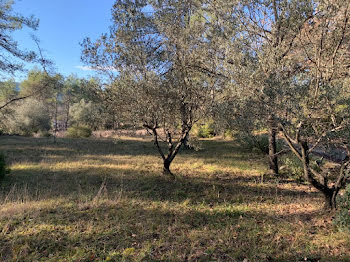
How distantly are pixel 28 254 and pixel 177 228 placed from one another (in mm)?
2491

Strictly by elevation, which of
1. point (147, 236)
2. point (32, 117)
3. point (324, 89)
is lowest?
point (147, 236)

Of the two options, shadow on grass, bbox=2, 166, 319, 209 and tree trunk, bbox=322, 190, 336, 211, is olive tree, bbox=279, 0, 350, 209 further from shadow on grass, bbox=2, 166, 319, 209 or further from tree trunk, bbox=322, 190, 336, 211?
shadow on grass, bbox=2, 166, 319, 209

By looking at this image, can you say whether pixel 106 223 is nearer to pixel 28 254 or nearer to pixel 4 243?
pixel 28 254

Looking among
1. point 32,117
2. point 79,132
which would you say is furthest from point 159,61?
point 32,117

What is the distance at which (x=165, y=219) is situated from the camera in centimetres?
457

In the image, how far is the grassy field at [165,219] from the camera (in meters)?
3.32

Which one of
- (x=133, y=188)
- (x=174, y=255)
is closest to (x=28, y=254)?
(x=174, y=255)

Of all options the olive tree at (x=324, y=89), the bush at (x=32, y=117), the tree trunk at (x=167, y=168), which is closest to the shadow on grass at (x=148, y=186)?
the tree trunk at (x=167, y=168)

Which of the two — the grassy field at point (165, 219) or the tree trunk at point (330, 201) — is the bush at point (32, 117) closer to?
the grassy field at point (165, 219)

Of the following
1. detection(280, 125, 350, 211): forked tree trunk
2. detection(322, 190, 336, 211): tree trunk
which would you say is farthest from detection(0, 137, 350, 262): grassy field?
detection(280, 125, 350, 211): forked tree trunk

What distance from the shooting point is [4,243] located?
11.5 feet

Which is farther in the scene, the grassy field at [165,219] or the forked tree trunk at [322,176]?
the forked tree trunk at [322,176]

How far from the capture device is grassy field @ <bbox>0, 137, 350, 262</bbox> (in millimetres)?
3324

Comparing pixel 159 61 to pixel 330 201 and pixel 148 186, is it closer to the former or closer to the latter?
pixel 148 186
